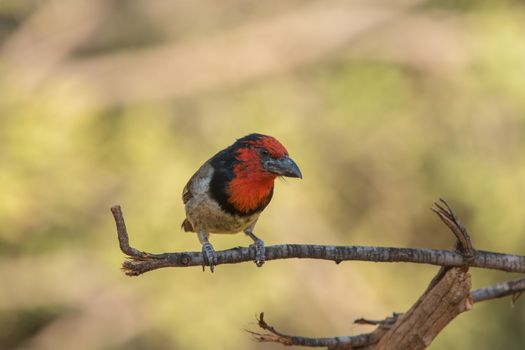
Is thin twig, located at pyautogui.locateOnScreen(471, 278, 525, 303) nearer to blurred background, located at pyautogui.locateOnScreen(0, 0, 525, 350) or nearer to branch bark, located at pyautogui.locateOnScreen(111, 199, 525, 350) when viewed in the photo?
branch bark, located at pyautogui.locateOnScreen(111, 199, 525, 350)

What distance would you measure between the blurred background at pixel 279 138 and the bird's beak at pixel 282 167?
4384 mm

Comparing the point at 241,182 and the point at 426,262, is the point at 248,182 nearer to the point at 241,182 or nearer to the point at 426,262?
the point at 241,182

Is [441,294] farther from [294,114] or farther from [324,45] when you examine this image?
[324,45]

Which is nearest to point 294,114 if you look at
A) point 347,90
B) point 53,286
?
point 347,90

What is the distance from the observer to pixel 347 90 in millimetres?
10547

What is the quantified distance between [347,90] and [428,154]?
4.08ft

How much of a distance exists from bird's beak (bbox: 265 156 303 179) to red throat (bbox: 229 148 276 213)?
4 centimetres

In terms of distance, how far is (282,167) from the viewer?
4.37 m

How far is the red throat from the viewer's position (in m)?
4.39

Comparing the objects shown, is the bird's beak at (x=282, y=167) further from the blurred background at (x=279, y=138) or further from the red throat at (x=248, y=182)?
the blurred background at (x=279, y=138)

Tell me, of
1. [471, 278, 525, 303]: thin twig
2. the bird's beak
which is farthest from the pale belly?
[471, 278, 525, 303]: thin twig

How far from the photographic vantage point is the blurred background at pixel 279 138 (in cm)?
934

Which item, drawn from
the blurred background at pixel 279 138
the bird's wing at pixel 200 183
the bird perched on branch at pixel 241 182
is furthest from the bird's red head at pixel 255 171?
the blurred background at pixel 279 138

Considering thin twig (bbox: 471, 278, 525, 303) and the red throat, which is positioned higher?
the red throat
